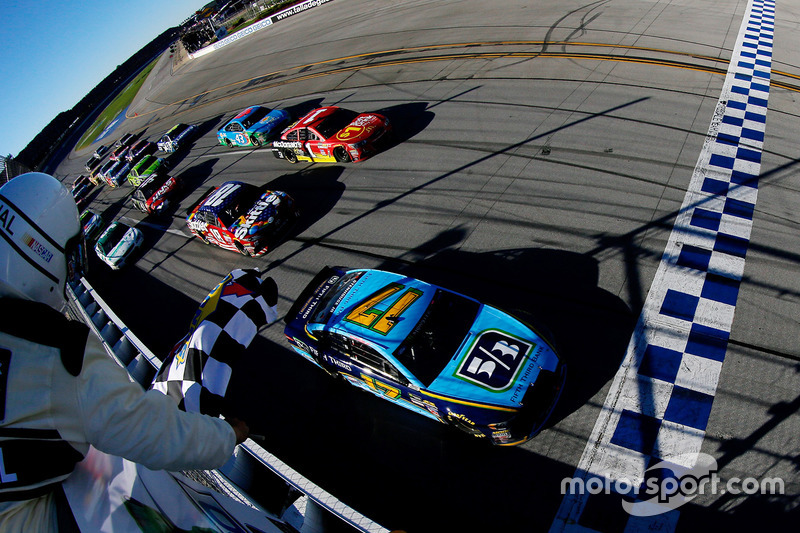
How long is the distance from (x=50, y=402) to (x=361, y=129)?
11.5m

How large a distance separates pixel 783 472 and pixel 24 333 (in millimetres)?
6981

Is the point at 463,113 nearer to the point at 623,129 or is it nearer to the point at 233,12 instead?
the point at 623,129

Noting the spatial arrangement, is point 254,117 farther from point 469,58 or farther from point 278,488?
point 278,488

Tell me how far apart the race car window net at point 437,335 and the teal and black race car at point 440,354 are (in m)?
0.01

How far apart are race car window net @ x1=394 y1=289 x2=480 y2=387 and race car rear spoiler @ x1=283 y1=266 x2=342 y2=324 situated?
220 centimetres

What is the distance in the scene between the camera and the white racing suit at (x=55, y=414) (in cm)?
131

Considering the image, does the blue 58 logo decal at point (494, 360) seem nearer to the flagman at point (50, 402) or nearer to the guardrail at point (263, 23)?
the flagman at point (50, 402)

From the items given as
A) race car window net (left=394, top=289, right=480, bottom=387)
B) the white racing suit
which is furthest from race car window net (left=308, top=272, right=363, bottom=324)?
the white racing suit

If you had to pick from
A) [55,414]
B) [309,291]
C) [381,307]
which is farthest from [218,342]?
[309,291]

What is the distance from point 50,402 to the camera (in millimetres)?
1403

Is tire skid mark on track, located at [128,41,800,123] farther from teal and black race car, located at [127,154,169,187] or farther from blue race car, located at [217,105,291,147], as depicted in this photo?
teal and black race car, located at [127,154,169,187]

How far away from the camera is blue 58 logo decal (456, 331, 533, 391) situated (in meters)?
5.25

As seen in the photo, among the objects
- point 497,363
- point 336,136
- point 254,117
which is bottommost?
point 497,363

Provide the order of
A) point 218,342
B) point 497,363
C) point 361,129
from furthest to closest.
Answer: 1. point 361,129
2. point 497,363
3. point 218,342
